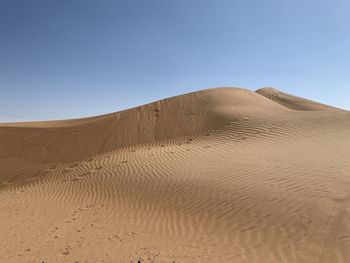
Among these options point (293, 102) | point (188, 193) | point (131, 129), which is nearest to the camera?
point (188, 193)

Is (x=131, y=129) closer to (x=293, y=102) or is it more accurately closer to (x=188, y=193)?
(x=188, y=193)

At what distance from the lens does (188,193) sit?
7820 millimetres

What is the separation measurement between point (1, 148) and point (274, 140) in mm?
16278

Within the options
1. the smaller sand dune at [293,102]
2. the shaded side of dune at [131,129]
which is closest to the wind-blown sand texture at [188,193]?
the shaded side of dune at [131,129]

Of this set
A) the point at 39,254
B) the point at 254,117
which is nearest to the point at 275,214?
the point at 39,254

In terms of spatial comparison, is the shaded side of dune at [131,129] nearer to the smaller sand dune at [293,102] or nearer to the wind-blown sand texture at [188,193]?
the wind-blown sand texture at [188,193]

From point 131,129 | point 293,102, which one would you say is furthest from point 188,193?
point 293,102

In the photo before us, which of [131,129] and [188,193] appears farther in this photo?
[131,129]

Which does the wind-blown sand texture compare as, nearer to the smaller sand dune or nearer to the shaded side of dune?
the shaded side of dune

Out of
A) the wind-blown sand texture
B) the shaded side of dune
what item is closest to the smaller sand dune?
the shaded side of dune

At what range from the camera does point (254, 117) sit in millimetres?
15797

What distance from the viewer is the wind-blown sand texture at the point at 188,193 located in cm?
505

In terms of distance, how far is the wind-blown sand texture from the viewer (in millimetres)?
5051

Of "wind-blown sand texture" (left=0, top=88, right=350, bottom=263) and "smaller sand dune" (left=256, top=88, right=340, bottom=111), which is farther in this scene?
"smaller sand dune" (left=256, top=88, right=340, bottom=111)
